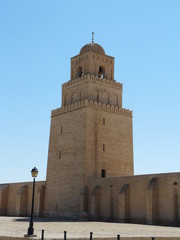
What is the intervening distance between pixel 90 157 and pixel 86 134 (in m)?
2.04

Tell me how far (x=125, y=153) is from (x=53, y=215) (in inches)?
344

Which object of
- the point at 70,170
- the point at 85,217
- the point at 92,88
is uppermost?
the point at 92,88

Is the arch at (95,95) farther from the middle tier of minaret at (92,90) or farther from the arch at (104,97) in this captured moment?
the arch at (104,97)

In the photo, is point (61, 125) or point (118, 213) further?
point (61, 125)

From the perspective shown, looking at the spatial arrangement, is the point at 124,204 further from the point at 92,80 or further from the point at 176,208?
the point at 92,80

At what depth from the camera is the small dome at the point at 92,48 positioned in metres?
35.8

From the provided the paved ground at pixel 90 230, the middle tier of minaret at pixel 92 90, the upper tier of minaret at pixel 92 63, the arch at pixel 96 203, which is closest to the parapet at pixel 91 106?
the middle tier of minaret at pixel 92 90

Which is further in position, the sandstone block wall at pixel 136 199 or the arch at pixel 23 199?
the arch at pixel 23 199

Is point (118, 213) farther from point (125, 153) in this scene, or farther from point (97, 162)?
point (125, 153)

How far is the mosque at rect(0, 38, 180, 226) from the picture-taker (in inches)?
1103

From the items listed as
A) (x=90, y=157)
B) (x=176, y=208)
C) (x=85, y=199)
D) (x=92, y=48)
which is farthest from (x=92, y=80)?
(x=176, y=208)

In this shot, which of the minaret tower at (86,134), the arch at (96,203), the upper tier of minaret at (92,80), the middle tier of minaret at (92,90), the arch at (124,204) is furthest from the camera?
the upper tier of minaret at (92,80)

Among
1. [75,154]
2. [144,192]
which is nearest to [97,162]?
[75,154]

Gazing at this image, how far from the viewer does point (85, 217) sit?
29.1 meters
